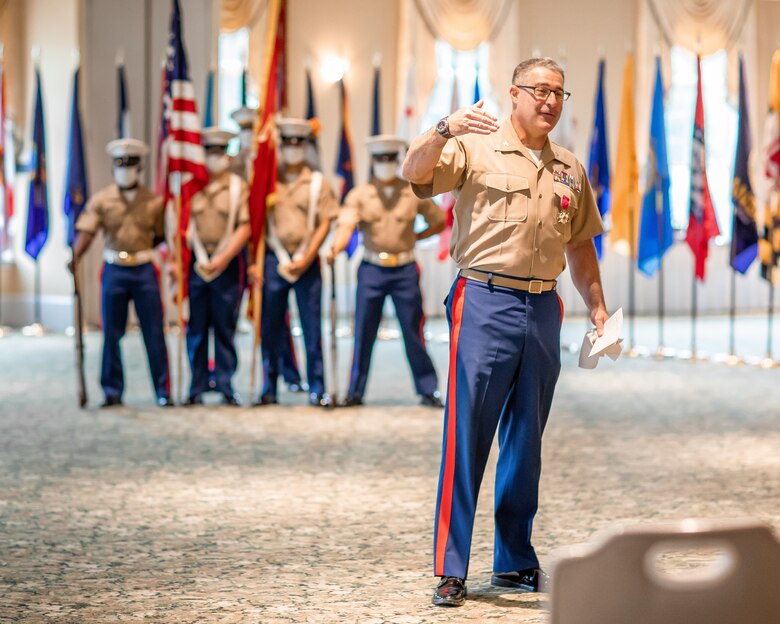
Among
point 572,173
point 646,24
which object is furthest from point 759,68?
point 572,173

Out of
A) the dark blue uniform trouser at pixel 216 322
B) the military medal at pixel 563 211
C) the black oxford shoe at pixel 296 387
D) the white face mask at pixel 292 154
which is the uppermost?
the white face mask at pixel 292 154

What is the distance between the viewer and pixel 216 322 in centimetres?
803

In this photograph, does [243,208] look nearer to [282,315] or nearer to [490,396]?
[282,315]

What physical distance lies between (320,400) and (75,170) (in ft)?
17.2

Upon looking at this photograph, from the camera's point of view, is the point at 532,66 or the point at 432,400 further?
the point at 432,400

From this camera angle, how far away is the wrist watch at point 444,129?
10.7 feet

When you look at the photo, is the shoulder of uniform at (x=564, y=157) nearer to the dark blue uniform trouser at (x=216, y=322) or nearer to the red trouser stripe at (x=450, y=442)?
the red trouser stripe at (x=450, y=442)

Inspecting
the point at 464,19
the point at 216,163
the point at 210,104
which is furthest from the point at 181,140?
the point at 464,19

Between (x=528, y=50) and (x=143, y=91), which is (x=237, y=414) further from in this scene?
(x=528, y=50)

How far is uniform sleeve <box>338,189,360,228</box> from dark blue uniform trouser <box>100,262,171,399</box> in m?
1.24

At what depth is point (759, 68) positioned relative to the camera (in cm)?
1803

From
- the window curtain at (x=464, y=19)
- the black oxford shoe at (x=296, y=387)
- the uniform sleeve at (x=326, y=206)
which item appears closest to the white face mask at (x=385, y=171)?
the uniform sleeve at (x=326, y=206)

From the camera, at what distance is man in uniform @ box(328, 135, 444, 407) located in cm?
770

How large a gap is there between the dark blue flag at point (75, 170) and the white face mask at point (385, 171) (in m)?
4.99
